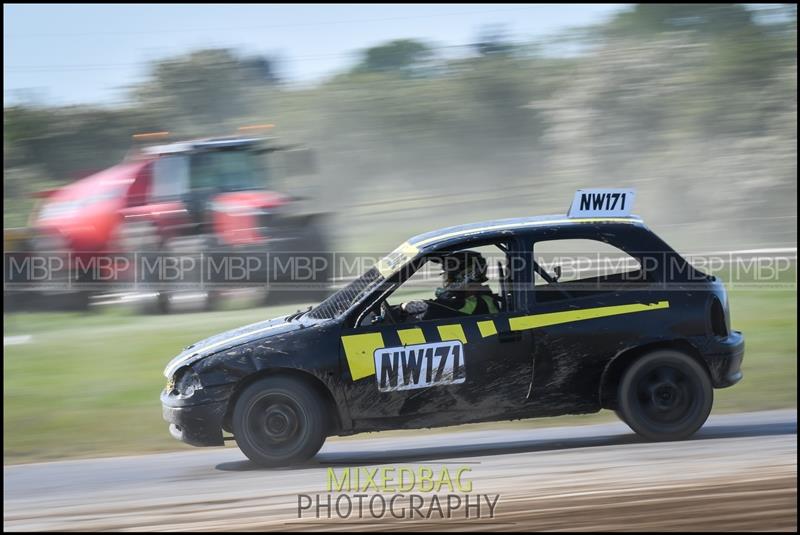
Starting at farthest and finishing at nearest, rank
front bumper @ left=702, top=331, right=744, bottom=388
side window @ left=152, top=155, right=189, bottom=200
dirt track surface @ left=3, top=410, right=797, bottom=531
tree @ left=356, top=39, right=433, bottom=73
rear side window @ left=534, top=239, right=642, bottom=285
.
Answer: tree @ left=356, top=39, right=433, bottom=73 < side window @ left=152, top=155, right=189, bottom=200 < rear side window @ left=534, top=239, right=642, bottom=285 < front bumper @ left=702, top=331, right=744, bottom=388 < dirt track surface @ left=3, top=410, right=797, bottom=531

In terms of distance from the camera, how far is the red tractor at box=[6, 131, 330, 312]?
12.4 m

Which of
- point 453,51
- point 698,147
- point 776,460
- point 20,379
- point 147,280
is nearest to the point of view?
point 776,460

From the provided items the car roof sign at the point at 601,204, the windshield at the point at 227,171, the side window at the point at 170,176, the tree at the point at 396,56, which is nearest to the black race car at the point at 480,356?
the car roof sign at the point at 601,204

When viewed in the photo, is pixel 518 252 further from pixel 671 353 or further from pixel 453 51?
pixel 453 51

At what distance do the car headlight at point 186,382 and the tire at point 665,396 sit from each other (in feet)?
9.06

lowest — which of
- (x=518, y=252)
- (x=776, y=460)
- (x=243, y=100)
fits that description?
(x=776, y=460)

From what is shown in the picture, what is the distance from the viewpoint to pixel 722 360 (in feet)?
21.3

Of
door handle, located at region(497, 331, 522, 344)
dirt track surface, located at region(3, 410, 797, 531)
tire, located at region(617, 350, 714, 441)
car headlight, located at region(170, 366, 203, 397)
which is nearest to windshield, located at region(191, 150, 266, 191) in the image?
dirt track surface, located at region(3, 410, 797, 531)

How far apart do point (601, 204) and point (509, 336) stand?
125 cm

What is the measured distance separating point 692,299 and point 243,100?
13396 mm

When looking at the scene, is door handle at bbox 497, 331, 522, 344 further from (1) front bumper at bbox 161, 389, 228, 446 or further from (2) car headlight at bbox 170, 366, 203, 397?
(2) car headlight at bbox 170, 366, 203, 397

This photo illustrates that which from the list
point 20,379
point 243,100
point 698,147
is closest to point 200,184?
point 20,379

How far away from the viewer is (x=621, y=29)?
61.2ft

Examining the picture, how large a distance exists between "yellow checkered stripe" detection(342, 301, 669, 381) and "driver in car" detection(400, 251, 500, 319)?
14cm
